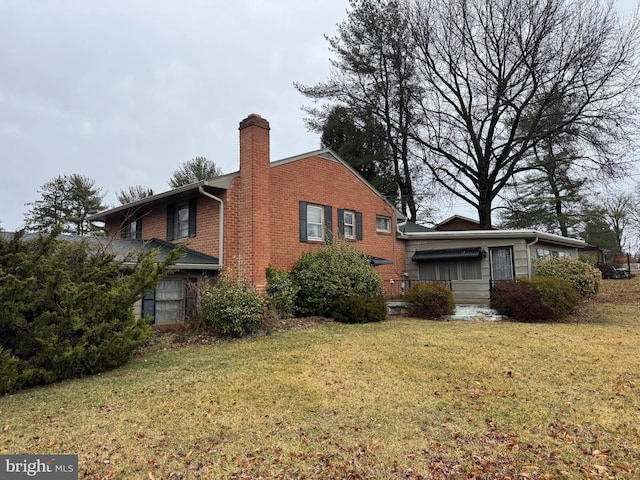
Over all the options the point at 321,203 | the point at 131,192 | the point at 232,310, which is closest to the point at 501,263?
the point at 321,203

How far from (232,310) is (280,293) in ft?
7.23

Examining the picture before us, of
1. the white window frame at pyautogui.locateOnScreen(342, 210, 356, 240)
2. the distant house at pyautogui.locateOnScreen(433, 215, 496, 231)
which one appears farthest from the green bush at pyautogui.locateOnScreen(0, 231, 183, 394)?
the distant house at pyautogui.locateOnScreen(433, 215, 496, 231)

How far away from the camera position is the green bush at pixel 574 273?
13.7m

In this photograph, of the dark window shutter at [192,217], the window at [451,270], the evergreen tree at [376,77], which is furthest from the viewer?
the evergreen tree at [376,77]

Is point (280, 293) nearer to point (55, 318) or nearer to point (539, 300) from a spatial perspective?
point (55, 318)

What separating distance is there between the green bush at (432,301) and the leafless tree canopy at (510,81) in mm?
12279

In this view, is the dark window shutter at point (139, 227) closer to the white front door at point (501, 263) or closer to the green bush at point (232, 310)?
the green bush at point (232, 310)

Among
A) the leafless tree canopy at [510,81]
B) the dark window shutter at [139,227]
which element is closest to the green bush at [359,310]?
the dark window shutter at [139,227]

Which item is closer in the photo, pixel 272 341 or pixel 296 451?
pixel 296 451

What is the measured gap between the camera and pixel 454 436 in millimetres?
4055

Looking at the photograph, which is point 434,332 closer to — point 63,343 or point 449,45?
point 63,343

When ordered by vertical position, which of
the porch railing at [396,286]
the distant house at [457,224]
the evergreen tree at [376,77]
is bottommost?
the porch railing at [396,286]

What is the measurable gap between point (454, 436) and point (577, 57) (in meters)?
20.1

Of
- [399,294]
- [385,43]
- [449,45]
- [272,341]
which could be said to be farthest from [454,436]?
[385,43]
